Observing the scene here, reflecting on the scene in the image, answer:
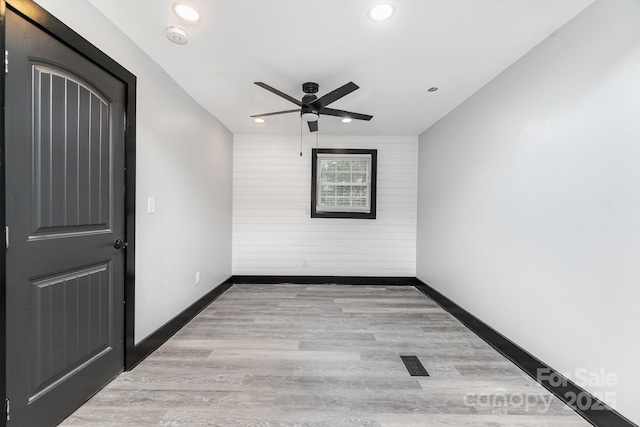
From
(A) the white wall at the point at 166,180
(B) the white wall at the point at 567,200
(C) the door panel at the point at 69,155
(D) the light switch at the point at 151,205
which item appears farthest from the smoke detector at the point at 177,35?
(B) the white wall at the point at 567,200

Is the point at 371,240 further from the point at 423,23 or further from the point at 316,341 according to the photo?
the point at 423,23

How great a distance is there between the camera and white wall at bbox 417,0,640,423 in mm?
1417

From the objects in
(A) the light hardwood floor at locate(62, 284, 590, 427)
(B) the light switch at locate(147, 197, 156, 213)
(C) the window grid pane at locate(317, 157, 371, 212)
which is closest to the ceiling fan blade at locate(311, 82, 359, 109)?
(B) the light switch at locate(147, 197, 156, 213)

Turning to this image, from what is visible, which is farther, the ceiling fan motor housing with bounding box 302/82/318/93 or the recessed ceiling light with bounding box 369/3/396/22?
the ceiling fan motor housing with bounding box 302/82/318/93

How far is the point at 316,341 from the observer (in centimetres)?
246

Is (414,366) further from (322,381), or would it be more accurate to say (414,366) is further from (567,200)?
(567,200)

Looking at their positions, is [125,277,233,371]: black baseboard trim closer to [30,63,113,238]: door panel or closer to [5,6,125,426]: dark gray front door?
[5,6,125,426]: dark gray front door

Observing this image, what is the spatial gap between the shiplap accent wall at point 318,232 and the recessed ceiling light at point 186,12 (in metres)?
2.78

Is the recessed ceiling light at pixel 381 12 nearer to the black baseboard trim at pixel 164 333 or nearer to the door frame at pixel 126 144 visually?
the door frame at pixel 126 144

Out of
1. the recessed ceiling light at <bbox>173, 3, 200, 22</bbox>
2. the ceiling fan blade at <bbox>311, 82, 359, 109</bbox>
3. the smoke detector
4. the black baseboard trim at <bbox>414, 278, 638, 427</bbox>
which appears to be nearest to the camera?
the black baseboard trim at <bbox>414, 278, 638, 427</bbox>

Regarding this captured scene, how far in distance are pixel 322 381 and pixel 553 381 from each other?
1.61 meters

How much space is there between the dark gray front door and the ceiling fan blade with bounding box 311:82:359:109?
154cm

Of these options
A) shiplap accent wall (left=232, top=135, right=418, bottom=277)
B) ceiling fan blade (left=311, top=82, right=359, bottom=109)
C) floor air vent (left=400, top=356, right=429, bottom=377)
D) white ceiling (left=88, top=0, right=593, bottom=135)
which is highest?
white ceiling (left=88, top=0, right=593, bottom=135)

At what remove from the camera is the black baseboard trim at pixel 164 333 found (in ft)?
6.67
